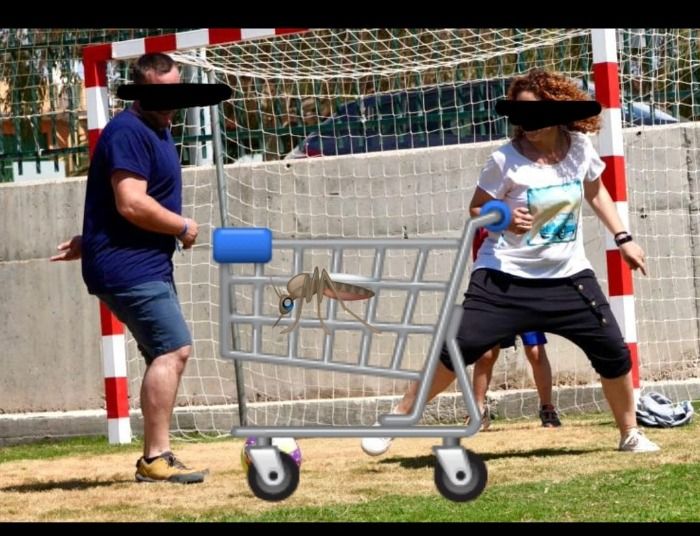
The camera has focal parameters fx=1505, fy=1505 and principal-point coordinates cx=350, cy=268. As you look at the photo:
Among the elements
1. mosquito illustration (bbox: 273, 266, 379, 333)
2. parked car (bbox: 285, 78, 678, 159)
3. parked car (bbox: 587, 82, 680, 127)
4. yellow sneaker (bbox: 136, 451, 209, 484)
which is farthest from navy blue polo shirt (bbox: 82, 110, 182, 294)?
parked car (bbox: 587, 82, 680, 127)

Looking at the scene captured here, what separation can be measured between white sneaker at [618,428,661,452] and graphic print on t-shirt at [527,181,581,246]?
224cm

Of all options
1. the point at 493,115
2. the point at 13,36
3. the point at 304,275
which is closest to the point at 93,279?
Answer: the point at 304,275

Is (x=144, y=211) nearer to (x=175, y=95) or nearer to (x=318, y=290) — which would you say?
(x=175, y=95)

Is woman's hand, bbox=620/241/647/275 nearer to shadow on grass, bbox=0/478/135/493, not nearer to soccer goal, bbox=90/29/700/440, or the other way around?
shadow on grass, bbox=0/478/135/493

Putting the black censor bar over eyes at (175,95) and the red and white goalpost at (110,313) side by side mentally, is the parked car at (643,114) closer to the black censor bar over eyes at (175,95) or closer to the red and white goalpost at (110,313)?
the red and white goalpost at (110,313)

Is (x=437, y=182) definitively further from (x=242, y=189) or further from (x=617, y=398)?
(x=617, y=398)

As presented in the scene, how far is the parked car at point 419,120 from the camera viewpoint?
9.89 m

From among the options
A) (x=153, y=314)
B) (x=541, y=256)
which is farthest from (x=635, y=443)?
(x=153, y=314)

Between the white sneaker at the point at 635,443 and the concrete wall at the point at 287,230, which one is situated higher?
the concrete wall at the point at 287,230

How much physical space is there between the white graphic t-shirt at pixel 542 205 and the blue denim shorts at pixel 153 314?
3.92 ft

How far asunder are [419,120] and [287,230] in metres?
1.25

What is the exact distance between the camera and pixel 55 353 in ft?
32.6

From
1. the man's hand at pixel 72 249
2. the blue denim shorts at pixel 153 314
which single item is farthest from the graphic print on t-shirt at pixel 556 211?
the man's hand at pixel 72 249

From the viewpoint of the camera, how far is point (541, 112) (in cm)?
317
